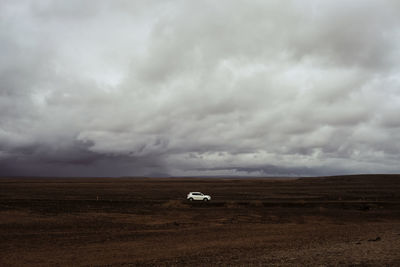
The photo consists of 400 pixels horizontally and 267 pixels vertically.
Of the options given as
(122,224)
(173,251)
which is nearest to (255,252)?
(173,251)

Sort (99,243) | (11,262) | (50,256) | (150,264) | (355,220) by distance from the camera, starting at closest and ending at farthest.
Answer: (150,264), (11,262), (50,256), (99,243), (355,220)

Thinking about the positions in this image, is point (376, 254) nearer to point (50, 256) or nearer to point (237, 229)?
point (237, 229)

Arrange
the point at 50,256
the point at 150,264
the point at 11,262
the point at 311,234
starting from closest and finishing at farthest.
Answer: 1. the point at 150,264
2. the point at 11,262
3. the point at 50,256
4. the point at 311,234

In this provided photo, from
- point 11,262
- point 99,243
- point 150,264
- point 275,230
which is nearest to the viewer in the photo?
point 150,264

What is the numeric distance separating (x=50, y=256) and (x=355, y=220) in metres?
27.9

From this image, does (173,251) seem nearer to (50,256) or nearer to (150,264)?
(150,264)

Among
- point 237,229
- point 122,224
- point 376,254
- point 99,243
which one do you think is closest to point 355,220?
point 237,229

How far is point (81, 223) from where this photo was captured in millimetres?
27578

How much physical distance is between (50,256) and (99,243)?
356cm

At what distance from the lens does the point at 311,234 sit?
2278 cm

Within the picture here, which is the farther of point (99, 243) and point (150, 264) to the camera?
point (99, 243)

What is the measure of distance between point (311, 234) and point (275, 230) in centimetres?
283

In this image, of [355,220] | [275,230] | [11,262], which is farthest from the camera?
[355,220]

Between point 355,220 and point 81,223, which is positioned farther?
point 355,220
